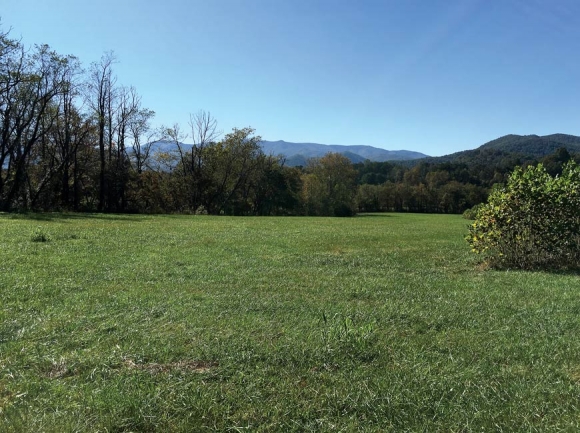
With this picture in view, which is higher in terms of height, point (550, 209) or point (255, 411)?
point (550, 209)

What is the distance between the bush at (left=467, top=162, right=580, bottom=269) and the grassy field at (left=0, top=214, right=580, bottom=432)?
179cm

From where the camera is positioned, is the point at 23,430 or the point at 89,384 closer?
the point at 23,430

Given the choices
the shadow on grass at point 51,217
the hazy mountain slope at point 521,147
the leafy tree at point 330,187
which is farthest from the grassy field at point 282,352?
the hazy mountain slope at point 521,147

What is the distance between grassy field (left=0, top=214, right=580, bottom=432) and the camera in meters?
2.58

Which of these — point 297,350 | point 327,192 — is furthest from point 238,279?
point 327,192

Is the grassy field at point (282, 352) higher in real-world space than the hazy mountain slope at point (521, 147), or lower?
lower

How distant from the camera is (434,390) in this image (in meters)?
2.91

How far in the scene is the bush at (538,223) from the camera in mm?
8898

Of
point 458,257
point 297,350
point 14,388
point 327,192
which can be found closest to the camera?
point 14,388

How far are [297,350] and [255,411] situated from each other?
1043 millimetres

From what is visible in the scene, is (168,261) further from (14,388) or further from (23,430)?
(23,430)

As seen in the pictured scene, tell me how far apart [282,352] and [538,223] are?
26.7 ft

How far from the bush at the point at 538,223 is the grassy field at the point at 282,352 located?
179 centimetres

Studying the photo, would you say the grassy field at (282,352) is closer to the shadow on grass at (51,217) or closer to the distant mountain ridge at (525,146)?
the shadow on grass at (51,217)
